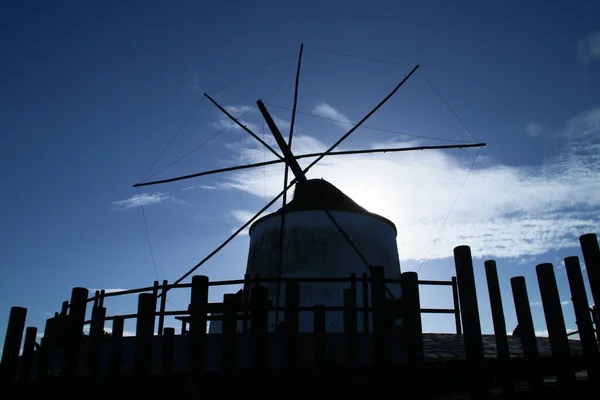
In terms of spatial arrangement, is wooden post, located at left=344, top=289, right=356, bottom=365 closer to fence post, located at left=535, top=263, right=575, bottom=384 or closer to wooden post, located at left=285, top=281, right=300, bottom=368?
wooden post, located at left=285, top=281, right=300, bottom=368

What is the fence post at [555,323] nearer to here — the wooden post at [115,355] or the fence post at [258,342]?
the fence post at [258,342]

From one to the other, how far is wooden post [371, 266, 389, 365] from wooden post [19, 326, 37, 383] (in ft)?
16.0

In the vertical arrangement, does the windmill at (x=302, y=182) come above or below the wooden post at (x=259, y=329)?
above

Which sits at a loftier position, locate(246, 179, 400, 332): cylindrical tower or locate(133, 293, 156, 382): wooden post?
locate(246, 179, 400, 332): cylindrical tower

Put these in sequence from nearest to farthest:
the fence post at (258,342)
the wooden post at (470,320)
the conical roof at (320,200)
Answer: the wooden post at (470,320), the fence post at (258,342), the conical roof at (320,200)

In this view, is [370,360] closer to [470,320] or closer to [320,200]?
[470,320]

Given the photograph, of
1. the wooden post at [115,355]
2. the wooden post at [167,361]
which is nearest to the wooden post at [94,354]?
the wooden post at [115,355]

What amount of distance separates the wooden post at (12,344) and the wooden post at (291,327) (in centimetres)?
415

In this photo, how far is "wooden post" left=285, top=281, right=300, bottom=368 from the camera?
15.9ft

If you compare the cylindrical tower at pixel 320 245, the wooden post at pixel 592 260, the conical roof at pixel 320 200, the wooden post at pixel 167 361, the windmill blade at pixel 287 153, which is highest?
the windmill blade at pixel 287 153

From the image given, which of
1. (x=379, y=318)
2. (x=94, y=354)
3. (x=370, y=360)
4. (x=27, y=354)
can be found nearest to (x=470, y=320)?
(x=379, y=318)

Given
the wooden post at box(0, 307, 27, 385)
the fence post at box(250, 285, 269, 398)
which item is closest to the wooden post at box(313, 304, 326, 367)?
the fence post at box(250, 285, 269, 398)

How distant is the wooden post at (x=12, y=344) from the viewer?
6.42 meters

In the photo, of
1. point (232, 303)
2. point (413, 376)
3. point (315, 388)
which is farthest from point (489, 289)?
point (232, 303)
